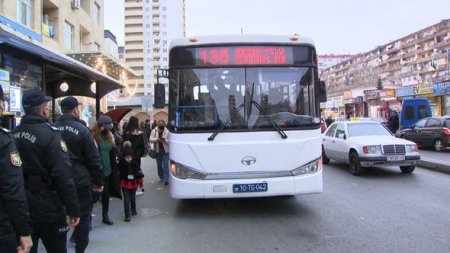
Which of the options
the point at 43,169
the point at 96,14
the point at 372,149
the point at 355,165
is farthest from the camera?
the point at 96,14

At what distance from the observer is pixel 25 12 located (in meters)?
19.5

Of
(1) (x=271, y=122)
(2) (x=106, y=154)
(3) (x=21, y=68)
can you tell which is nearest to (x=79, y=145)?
(2) (x=106, y=154)

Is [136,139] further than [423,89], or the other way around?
[423,89]

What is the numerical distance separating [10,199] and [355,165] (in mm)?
10989

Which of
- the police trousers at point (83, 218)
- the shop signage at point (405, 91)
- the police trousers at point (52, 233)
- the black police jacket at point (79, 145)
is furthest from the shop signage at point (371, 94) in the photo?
the police trousers at point (52, 233)

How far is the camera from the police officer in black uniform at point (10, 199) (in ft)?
9.01

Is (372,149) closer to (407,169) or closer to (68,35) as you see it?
(407,169)

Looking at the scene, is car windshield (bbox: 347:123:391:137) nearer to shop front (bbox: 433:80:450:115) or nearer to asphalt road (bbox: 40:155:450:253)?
asphalt road (bbox: 40:155:450:253)

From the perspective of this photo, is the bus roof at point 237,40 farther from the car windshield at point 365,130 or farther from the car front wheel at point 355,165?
the car windshield at point 365,130

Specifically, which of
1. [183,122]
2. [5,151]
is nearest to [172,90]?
[183,122]

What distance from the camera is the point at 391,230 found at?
6531mm

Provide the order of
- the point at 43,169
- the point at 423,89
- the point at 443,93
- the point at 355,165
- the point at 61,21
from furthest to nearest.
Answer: the point at 423,89, the point at 443,93, the point at 61,21, the point at 355,165, the point at 43,169

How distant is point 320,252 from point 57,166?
3402 mm

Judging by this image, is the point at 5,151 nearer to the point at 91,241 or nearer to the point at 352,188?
the point at 91,241
